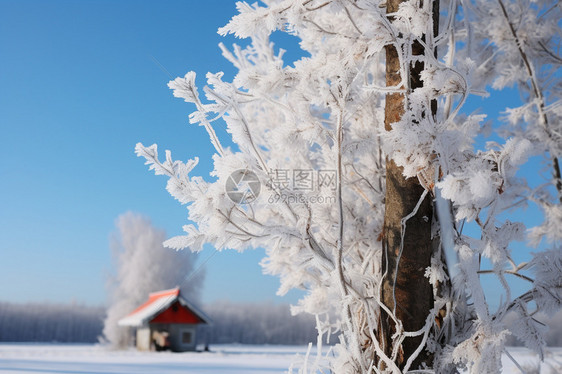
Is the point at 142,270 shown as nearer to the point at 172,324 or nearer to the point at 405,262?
the point at 172,324

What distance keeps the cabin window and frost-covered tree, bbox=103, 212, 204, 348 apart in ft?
23.7

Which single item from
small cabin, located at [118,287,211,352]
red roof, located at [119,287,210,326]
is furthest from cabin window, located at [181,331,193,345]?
red roof, located at [119,287,210,326]

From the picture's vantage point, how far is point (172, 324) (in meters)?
17.8

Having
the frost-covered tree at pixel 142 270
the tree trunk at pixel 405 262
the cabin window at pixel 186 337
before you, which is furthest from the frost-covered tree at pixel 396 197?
the frost-covered tree at pixel 142 270

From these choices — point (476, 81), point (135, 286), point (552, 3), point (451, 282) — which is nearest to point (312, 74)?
point (451, 282)

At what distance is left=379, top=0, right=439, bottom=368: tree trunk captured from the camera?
2.51 m

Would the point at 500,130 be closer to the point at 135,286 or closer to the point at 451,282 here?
the point at 451,282

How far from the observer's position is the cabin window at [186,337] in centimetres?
1777

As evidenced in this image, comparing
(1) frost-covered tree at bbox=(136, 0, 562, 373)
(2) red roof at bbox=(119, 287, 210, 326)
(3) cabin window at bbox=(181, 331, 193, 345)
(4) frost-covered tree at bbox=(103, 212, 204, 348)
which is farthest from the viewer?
(4) frost-covered tree at bbox=(103, 212, 204, 348)

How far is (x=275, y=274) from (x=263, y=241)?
1.64 m
